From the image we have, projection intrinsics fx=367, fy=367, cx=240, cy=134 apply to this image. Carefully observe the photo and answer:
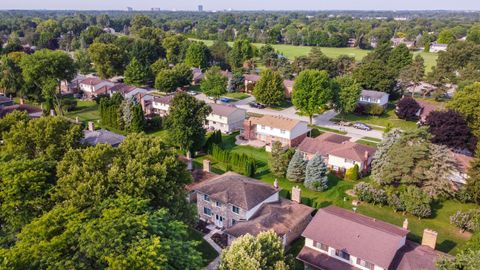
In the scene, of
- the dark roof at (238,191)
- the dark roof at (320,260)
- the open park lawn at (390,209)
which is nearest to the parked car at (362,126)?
the open park lawn at (390,209)

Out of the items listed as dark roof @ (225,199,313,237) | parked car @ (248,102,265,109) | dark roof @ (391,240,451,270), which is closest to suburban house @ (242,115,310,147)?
parked car @ (248,102,265,109)

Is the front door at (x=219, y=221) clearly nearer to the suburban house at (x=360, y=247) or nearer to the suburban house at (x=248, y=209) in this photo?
the suburban house at (x=248, y=209)

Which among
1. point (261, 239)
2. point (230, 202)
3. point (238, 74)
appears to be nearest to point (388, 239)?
point (261, 239)

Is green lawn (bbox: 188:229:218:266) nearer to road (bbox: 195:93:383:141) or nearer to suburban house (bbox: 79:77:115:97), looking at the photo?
road (bbox: 195:93:383:141)

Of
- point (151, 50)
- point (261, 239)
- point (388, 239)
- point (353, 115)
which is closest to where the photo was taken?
point (261, 239)

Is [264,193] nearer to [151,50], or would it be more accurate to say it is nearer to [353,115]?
[353,115]

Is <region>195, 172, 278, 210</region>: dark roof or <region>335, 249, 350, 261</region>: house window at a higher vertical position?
<region>195, 172, 278, 210</region>: dark roof

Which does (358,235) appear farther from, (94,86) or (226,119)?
(94,86)

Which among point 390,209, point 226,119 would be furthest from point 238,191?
point 226,119
